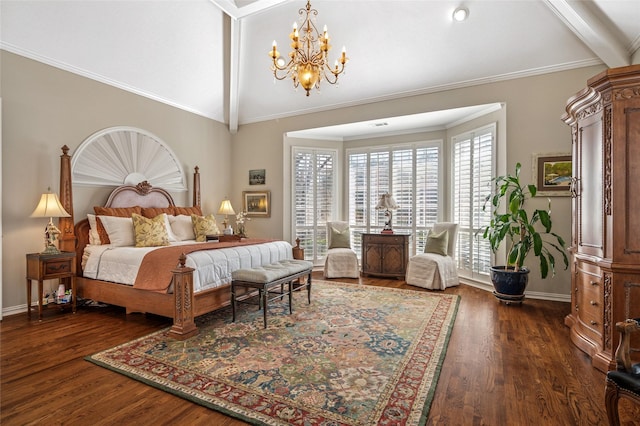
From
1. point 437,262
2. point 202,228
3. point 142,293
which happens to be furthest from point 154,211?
point 437,262

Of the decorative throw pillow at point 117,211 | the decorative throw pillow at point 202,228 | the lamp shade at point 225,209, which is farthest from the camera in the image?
the lamp shade at point 225,209

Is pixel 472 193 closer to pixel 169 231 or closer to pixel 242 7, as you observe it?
pixel 242 7

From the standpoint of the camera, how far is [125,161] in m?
5.00

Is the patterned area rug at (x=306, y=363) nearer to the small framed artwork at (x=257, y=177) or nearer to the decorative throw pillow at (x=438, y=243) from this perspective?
the decorative throw pillow at (x=438, y=243)

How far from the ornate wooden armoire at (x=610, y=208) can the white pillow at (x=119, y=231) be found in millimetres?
5099

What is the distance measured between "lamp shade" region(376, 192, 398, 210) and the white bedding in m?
2.52

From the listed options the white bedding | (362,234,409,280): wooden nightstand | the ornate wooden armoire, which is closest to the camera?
the ornate wooden armoire

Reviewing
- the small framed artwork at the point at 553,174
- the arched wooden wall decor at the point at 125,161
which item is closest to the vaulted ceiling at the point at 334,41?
the arched wooden wall decor at the point at 125,161

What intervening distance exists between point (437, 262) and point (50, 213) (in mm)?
5161

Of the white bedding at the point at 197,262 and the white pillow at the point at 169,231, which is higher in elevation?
the white pillow at the point at 169,231

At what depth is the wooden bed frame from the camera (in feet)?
10.2

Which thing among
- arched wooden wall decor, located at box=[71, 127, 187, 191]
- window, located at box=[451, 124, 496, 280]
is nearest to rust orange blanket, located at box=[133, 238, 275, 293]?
arched wooden wall decor, located at box=[71, 127, 187, 191]

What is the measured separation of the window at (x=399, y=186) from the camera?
608cm

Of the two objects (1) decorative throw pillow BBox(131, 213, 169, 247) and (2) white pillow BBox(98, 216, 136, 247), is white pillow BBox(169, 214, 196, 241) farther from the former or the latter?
(2) white pillow BBox(98, 216, 136, 247)
